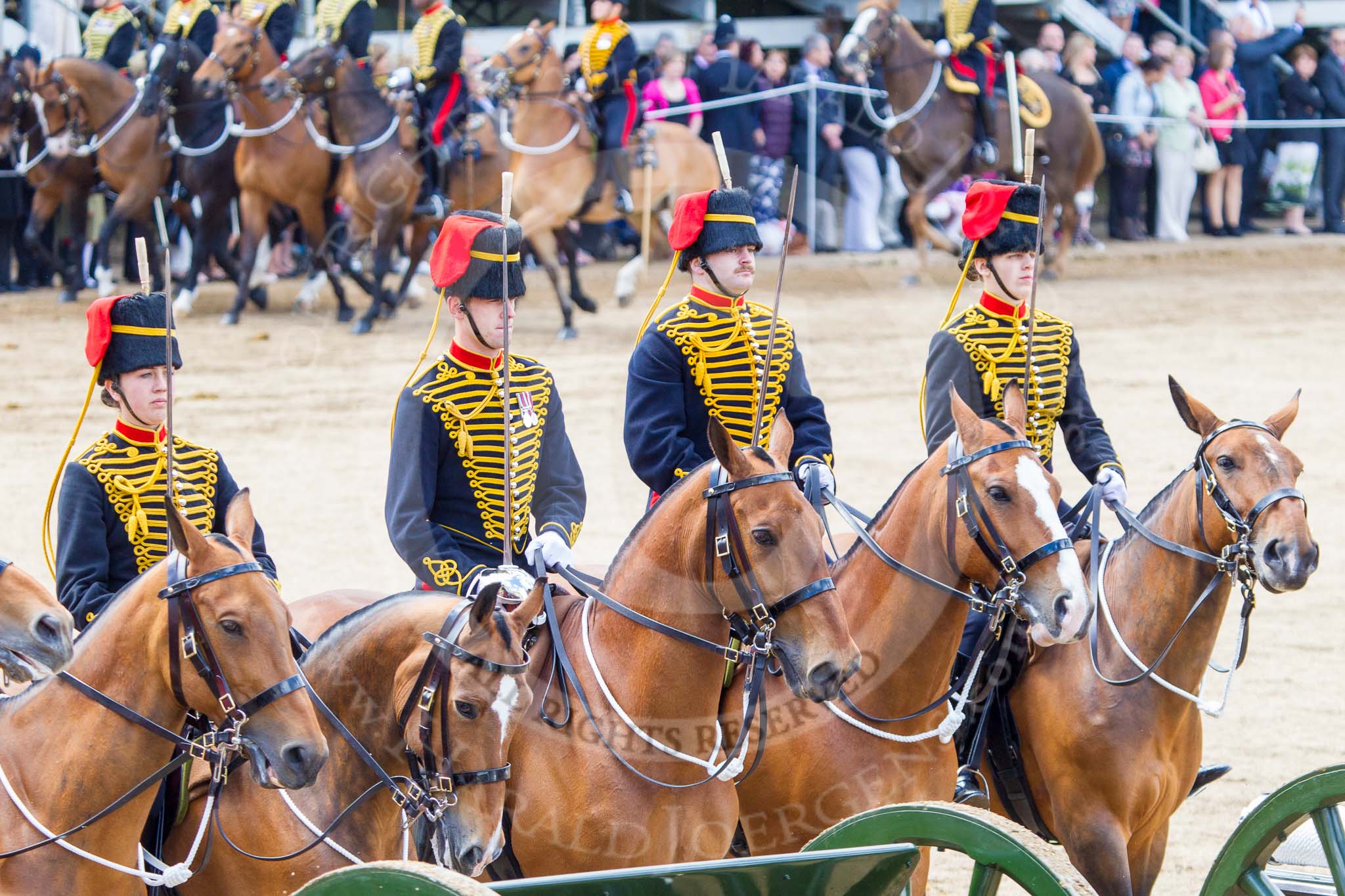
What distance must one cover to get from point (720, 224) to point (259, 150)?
32.5 feet

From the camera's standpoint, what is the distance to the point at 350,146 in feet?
46.1

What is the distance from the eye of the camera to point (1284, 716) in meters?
6.47

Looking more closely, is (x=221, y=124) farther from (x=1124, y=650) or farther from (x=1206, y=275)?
(x=1124, y=650)

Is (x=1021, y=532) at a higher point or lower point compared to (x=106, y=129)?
lower

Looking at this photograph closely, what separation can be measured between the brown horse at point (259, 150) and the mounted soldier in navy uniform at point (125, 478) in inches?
401

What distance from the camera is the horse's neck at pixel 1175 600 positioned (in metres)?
4.65

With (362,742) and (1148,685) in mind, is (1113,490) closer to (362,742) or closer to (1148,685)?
(1148,685)

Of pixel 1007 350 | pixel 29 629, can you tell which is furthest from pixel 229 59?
pixel 29 629

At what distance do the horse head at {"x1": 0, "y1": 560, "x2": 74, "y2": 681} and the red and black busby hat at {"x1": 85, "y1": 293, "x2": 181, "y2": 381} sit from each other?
935 millimetres

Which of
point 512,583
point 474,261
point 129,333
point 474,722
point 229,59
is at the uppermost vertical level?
point 229,59

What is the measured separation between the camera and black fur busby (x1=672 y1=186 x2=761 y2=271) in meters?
4.88

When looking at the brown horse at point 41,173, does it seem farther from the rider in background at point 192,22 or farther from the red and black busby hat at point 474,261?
the red and black busby hat at point 474,261

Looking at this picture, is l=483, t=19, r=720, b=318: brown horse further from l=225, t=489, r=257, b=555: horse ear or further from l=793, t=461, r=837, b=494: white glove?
l=225, t=489, r=257, b=555: horse ear

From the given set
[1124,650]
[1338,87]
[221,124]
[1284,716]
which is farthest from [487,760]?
[1338,87]
